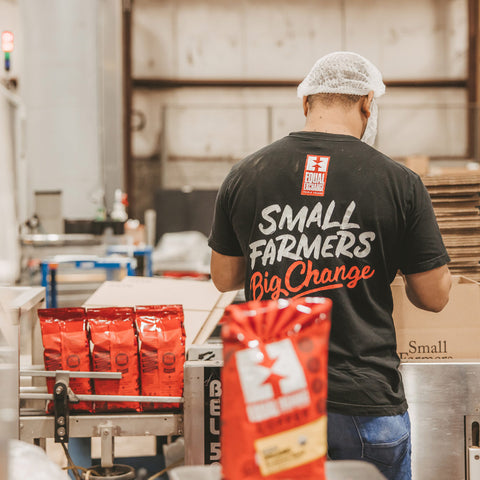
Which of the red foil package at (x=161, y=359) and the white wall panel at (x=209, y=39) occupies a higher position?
the white wall panel at (x=209, y=39)

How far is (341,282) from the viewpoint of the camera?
4.56 feet

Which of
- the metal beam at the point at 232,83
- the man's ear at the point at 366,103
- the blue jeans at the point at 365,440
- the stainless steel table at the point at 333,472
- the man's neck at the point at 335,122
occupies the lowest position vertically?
the blue jeans at the point at 365,440

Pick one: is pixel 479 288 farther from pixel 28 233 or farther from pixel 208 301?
pixel 28 233

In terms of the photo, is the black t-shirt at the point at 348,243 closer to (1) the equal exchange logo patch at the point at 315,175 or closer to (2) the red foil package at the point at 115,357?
(1) the equal exchange logo patch at the point at 315,175

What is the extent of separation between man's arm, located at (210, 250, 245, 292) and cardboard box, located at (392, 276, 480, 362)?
48 cm

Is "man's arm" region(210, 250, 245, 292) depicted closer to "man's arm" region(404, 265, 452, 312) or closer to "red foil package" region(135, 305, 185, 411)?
"red foil package" region(135, 305, 185, 411)

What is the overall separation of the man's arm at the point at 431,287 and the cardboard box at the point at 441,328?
360 millimetres

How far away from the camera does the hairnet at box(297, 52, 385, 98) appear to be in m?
1.47

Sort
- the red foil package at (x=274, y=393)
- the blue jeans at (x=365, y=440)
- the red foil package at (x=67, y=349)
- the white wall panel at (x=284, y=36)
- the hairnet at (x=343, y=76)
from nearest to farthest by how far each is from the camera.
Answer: the red foil package at (x=274, y=393)
the blue jeans at (x=365, y=440)
the hairnet at (x=343, y=76)
the red foil package at (x=67, y=349)
the white wall panel at (x=284, y=36)

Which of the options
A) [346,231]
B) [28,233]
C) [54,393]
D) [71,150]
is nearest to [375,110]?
[346,231]

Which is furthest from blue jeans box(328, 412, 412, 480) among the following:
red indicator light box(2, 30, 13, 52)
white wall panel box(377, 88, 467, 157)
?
white wall panel box(377, 88, 467, 157)

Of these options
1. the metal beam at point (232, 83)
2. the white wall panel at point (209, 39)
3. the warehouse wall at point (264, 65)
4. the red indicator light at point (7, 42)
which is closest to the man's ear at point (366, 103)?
the red indicator light at point (7, 42)

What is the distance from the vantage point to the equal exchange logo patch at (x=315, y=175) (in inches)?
55.3

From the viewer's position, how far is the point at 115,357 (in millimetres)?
1840
